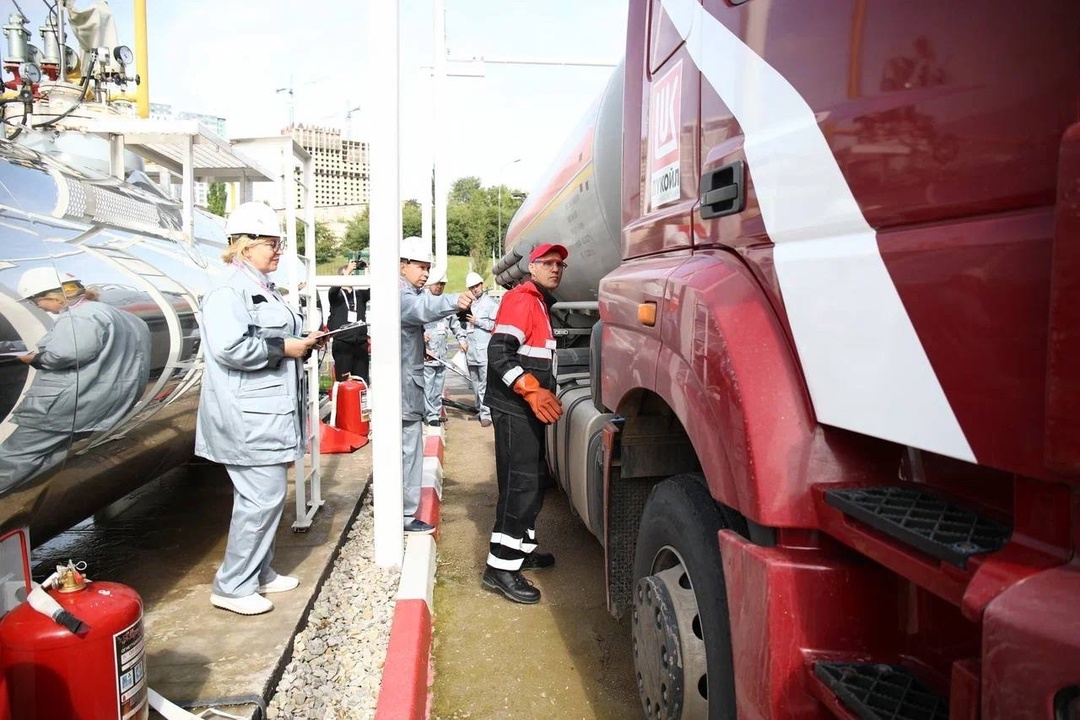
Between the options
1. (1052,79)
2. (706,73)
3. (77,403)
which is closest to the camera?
(1052,79)

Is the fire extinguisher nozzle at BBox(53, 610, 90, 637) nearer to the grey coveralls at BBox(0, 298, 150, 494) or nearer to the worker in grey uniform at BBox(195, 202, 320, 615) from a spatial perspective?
the grey coveralls at BBox(0, 298, 150, 494)

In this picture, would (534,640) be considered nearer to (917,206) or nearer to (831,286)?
(831,286)

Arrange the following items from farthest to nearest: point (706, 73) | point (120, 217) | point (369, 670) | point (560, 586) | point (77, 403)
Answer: point (560, 586)
point (120, 217)
point (369, 670)
point (77, 403)
point (706, 73)

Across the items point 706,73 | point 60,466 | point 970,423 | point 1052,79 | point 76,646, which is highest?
point 706,73

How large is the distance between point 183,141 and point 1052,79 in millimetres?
4223

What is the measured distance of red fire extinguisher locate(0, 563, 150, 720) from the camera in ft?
6.42

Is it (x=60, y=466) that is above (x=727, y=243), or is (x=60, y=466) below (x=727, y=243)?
below

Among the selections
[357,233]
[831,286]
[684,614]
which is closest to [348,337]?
[684,614]

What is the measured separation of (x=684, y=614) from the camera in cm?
213

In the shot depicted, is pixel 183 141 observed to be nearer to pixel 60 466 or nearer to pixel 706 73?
pixel 60 466

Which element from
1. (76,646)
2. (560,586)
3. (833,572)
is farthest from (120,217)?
(833,572)

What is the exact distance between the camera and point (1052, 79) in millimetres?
1122

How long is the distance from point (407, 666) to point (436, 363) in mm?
5111

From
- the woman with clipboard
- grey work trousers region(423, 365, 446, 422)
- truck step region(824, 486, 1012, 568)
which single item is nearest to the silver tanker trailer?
truck step region(824, 486, 1012, 568)
